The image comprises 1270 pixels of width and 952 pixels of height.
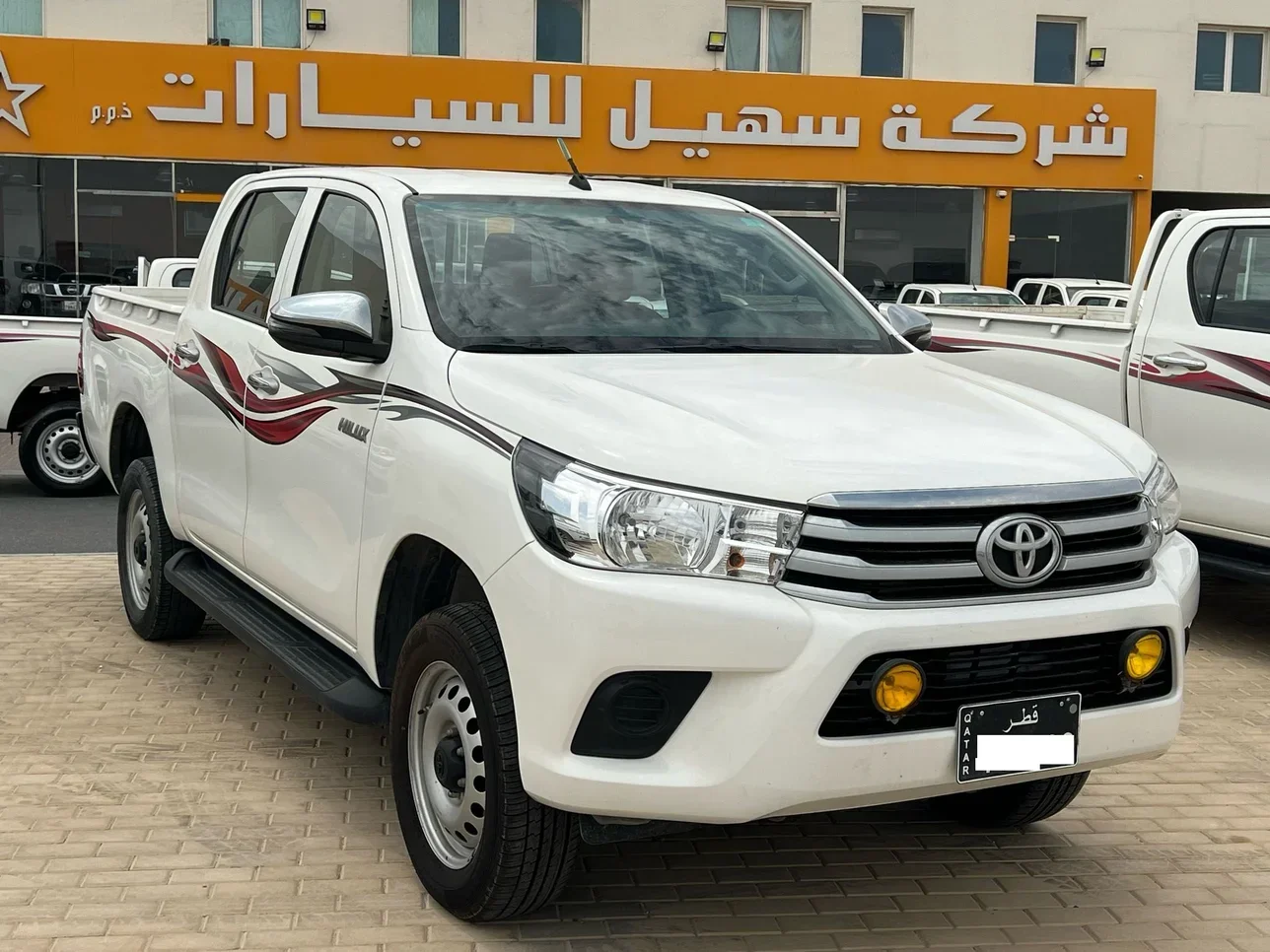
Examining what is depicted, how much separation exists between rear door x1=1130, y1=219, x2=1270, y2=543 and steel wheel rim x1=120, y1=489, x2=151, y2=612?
14.9ft

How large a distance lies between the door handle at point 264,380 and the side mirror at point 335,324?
0.53 metres

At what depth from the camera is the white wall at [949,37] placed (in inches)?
842

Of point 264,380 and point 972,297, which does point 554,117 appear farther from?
point 264,380

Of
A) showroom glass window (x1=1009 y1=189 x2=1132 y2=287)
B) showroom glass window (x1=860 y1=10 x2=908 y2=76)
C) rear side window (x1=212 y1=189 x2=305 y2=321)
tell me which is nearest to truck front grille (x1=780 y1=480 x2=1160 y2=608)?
rear side window (x1=212 y1=189 x2=305 y2=321)

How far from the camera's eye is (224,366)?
5.32 m

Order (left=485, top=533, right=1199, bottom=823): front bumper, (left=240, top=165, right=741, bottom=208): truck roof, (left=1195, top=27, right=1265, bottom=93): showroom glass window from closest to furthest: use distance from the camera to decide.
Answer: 1. (left=485, top=533, right=1199, bottom=823): front bumper
2. (left=240, top=165, right=741, bottom=208): truck roof
3. (left=1195, top=27, right=1265, bottom=93): showroom glass window

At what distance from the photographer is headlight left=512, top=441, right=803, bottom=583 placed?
3252mm

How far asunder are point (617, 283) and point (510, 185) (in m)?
0.62

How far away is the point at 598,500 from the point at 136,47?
19.5 m

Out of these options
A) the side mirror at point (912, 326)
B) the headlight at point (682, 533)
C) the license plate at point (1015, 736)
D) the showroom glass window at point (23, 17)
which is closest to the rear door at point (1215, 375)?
the side mirror at point (912, 326)

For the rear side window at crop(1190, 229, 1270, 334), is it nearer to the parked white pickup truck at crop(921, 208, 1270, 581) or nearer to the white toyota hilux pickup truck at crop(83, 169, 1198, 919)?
the parked white pickup truck at crop(921, 208, 1270, 581)

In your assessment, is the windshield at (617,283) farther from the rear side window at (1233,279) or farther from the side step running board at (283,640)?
the rear side window at (1233,279)

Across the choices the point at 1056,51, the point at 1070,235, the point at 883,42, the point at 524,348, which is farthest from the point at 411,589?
the point at 1056,51

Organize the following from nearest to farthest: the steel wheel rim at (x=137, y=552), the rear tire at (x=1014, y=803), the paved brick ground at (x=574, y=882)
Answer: the paved brick ground at (x=574, y=882), the rear tire at (x=1014, y=803), the steel wheel rim at (x=137, y=552)
